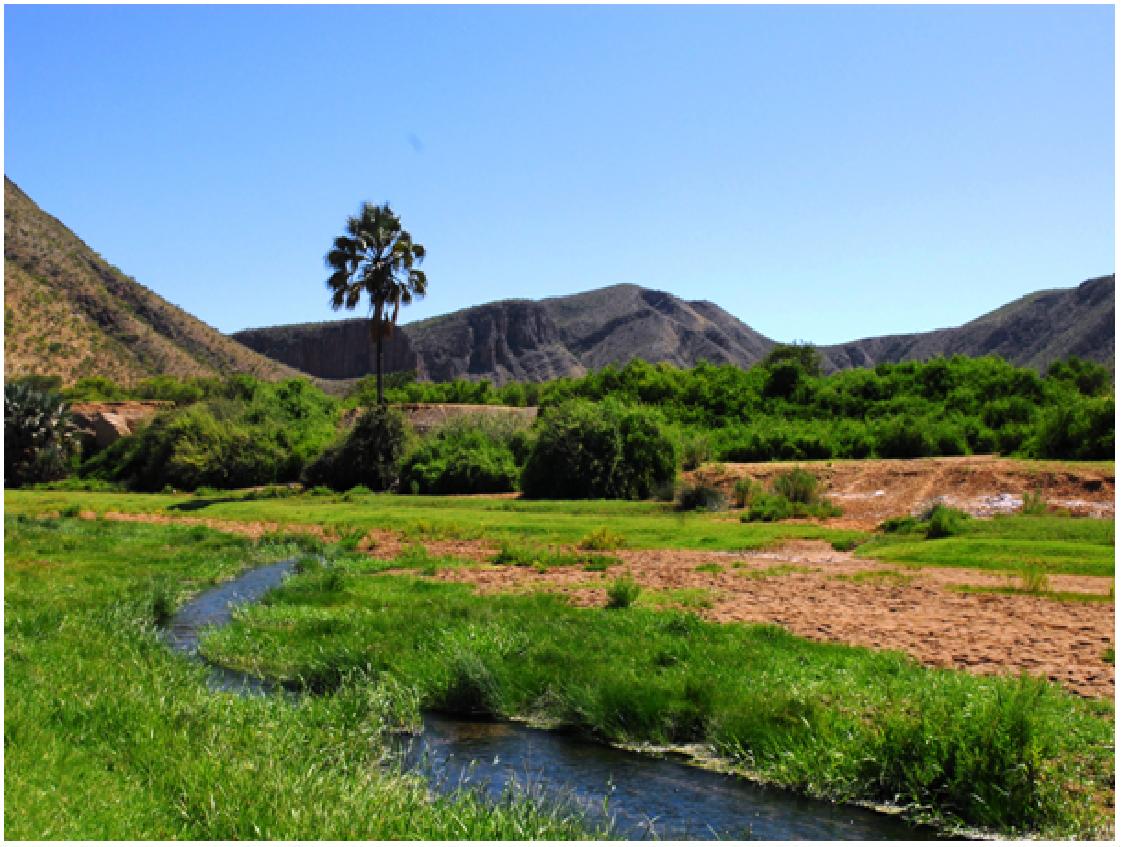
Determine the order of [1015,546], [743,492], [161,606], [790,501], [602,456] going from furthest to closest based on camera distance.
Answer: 1. [602,456]
2. [743,492]
3. [790,501]
4. [1015,546]
5. [161,606]

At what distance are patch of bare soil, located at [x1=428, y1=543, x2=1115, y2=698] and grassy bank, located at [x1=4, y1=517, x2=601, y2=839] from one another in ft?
21.9

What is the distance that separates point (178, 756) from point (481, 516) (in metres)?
28.8

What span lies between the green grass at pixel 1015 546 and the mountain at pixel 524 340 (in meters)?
146

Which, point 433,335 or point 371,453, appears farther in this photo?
point 433,335

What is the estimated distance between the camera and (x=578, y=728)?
11.8m

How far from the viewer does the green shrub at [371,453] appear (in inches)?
2110

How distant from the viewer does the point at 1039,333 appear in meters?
134

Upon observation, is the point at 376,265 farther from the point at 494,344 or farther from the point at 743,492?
the point at 494,344

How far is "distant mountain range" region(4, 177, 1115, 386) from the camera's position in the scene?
9394 cm

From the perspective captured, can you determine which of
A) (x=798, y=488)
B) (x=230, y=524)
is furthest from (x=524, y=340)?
(x=798, y=488)

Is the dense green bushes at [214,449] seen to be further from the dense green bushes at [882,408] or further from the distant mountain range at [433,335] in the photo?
the distant mountain range at [433,335]

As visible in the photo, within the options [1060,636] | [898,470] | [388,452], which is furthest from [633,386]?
[1060,636]

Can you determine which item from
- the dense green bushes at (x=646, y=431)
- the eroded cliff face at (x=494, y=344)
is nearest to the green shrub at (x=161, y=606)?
the dense green bushes at (x=646, y=431)

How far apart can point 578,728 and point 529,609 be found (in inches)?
209
